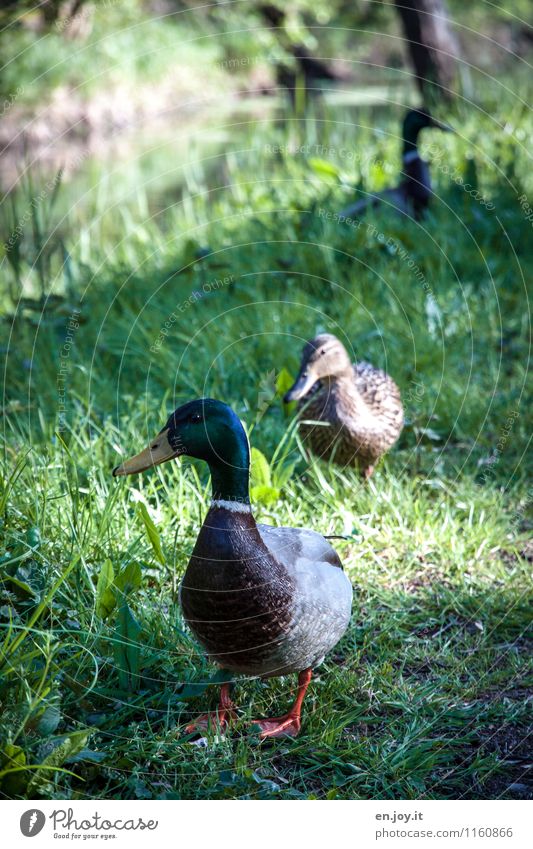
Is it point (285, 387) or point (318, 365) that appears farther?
point (285, 387)

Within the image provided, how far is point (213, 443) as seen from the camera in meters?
2.34

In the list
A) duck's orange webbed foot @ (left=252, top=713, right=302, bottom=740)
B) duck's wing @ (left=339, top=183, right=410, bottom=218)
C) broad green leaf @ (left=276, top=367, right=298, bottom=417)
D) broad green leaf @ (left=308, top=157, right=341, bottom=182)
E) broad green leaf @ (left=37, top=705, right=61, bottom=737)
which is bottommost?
duck's orange webbed foot @ (left=252, top=713, right=302, bottom=740)

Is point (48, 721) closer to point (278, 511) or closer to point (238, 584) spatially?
point (238, 584)

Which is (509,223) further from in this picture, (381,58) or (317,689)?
(381,58)

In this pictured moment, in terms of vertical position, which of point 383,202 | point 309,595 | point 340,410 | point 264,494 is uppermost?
point 383,202

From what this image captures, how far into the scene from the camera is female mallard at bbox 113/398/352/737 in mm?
2271

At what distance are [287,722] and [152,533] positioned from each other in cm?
69

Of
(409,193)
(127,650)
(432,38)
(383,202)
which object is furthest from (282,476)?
(432,38)

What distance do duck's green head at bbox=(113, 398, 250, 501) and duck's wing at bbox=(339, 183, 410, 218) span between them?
340 centimetres

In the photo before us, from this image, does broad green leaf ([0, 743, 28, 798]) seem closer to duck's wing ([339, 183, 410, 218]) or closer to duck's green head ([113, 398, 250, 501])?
duck's green head ([113, 398, 250, 501])

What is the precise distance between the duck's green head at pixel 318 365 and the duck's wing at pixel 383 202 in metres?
2.02

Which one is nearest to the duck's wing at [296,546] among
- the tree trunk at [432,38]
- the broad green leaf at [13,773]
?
the broad green leaf at [13,773]

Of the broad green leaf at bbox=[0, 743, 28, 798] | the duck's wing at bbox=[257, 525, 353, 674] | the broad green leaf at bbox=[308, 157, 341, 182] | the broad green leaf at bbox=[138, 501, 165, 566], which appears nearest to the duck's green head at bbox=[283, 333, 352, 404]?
the broad green leaf at bbox=[138, 501, 165, 566]
